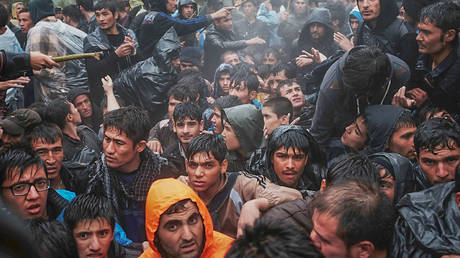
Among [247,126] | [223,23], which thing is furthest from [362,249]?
[223,23]

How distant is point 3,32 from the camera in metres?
5.29

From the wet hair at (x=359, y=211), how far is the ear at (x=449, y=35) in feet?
7.34

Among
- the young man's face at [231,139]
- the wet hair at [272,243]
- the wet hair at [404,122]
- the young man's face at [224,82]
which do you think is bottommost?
the young man's face at [224,82]

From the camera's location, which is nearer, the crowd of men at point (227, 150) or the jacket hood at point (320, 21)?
the crowd of men at point (227, 150)

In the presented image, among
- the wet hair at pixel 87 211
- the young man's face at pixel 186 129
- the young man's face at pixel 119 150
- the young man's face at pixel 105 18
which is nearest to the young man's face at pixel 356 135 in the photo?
the young man's face at pixel 186 129

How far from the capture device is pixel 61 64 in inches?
217

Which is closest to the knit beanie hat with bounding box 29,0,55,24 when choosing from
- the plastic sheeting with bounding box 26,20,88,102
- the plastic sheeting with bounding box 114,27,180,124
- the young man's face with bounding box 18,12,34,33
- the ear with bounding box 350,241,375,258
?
the plastic sheeting with bounding box 26,20,88,102

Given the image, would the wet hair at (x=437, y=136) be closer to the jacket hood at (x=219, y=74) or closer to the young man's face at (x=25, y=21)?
the jacket hood at (x=219, y=74)

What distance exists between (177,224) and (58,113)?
2080 millimetres

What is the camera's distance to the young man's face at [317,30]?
272 inches

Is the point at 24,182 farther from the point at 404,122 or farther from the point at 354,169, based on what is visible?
the point at 404,122

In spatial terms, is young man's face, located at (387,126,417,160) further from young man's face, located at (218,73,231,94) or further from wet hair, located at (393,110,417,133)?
young man's face, located at (218,73,231,94)

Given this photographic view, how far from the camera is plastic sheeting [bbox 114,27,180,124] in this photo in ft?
18.3

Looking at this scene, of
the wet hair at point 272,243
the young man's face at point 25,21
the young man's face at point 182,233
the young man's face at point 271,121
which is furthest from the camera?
the young man's face at point 25,21
